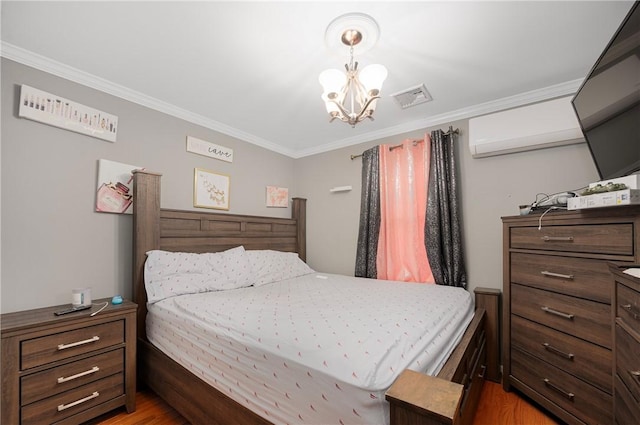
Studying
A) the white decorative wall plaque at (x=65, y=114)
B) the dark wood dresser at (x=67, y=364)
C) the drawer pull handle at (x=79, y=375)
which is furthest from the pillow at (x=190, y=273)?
the white decorative wall plaque at (x=65, y=114)

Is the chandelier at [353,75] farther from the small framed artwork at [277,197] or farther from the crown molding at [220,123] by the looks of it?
the small framed artwork at [277,197]

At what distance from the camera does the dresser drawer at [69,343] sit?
1427 mm

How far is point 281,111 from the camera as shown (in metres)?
2.62

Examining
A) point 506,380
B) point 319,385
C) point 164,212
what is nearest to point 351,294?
point 319,385

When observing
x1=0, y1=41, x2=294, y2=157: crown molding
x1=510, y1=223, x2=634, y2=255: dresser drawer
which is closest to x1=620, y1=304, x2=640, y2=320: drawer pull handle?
x1=510, y1=223, x2=634, y2=255: dresser drawer

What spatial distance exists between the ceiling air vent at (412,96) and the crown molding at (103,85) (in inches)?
72.3

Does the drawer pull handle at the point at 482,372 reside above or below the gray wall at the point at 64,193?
below

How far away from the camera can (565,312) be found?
1.55m

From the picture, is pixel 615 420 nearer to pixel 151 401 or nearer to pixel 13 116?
pixel 151 401

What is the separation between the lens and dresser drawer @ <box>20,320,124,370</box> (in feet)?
4.68

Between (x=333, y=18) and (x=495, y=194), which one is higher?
(x=333, y=18)

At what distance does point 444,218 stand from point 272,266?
1.86 meters

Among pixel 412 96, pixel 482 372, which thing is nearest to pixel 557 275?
pixel 482 372

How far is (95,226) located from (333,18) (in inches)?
89.4
